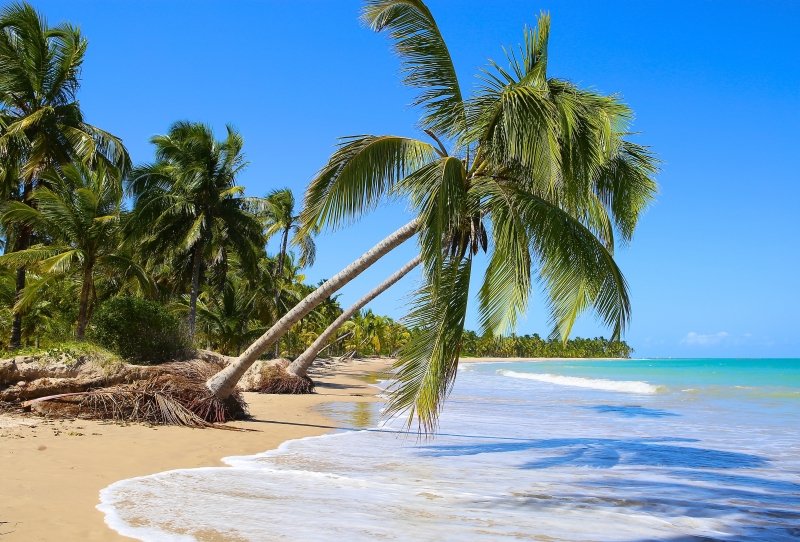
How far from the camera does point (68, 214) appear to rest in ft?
55.9

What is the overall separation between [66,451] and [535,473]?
590cm

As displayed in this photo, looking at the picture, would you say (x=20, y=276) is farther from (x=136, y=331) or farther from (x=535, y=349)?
(x=535, y=349)

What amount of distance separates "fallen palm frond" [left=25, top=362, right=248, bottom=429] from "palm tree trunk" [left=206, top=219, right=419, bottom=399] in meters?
0.33

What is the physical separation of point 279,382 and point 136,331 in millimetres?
4400

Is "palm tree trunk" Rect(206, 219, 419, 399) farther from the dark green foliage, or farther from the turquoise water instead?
the dark green foliage

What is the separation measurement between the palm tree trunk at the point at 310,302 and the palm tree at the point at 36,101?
868cm

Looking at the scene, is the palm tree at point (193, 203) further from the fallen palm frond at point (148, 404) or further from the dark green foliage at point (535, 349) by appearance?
the dark green foliage at point (535, 349)

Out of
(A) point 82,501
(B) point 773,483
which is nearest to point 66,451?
(A) point 82,501

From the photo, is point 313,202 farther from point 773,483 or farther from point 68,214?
point 68,214

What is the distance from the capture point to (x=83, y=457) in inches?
295

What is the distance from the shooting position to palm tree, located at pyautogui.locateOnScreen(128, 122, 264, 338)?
956 inches

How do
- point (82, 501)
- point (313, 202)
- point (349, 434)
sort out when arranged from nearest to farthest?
point (82, 501)
point (313, 202)
point (349, 434)

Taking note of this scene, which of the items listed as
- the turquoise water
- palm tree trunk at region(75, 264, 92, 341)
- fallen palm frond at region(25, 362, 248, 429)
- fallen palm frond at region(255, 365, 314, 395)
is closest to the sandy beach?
fallen palm frond at region(25, 362, 248, 429)

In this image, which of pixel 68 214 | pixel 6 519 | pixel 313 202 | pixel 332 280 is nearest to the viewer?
pixel 6 519
